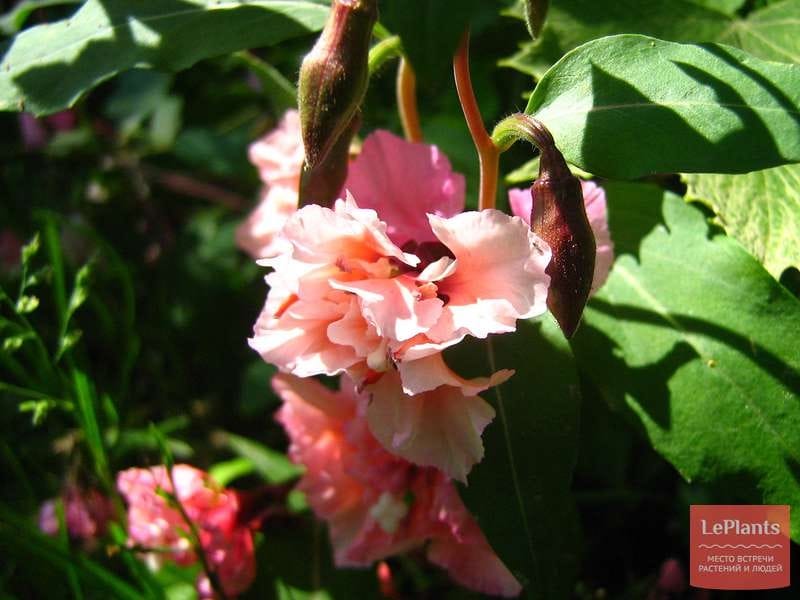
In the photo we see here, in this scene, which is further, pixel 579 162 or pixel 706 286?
pixel 706 286

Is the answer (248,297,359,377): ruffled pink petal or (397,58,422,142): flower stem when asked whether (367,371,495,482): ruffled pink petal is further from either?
(397,58,422,142): flower stem

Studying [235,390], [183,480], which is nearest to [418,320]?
[183,480]

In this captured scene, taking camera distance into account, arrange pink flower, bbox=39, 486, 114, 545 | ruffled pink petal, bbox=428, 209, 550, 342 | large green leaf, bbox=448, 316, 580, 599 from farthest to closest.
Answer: pink flower, bbox=39, 486, 114, 545 < large green leaf, bbox=448, 316, 580, 599 < ruffled pink petal, bbox=428, 209, 550, 342

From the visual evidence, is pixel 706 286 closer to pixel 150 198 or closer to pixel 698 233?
pixel 698 233

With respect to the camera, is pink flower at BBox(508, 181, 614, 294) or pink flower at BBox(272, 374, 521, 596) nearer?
pink flower at BBox(508, 181, 614, 294)

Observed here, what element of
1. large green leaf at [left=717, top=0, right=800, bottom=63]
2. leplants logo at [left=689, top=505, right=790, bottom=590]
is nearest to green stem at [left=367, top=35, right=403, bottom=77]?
large green leaf at [left=717, top=0, right=800, bottom=63]

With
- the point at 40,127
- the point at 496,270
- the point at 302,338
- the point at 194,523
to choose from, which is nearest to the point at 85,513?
the point at 194,523

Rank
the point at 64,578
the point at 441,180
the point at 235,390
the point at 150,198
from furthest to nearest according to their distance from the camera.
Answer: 1. the point at 150,198
2. the point at 235,390
3. the point at 64,578
4. the point at 441,180
